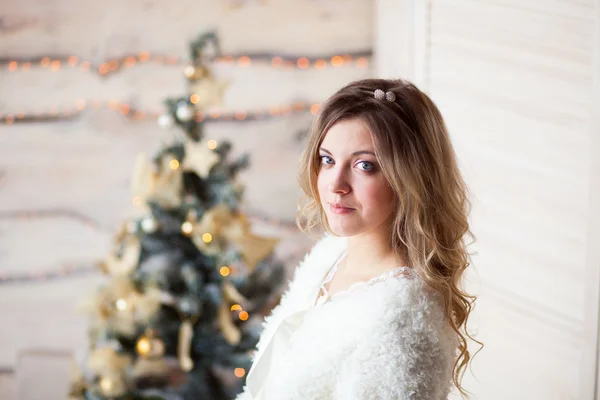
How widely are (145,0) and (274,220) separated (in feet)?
3.50

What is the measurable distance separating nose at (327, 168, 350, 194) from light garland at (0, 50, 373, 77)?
183 cm

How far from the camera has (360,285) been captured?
1323 mm

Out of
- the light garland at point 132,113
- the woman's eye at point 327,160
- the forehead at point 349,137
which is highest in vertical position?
the forehead at point 349,137

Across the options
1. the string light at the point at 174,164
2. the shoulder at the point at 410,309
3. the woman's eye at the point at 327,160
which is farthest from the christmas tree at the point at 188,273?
the shoulder at the point at 410,309

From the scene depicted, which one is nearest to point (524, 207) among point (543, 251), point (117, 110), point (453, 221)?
point (543, 251)

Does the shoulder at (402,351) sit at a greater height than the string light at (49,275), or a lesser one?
greater

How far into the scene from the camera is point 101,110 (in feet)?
9.90

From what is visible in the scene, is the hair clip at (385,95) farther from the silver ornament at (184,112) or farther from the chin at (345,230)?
the silver ornament at (184,112)

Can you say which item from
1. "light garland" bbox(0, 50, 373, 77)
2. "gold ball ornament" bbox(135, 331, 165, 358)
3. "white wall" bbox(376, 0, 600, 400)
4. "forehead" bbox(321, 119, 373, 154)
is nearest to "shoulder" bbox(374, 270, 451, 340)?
"forehead" bbox(321, 119, 373, 154)

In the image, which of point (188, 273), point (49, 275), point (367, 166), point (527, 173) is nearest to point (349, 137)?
point (367, 166)

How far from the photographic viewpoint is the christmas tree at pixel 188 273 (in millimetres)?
2572

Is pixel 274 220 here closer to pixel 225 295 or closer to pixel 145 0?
pixel 225 295

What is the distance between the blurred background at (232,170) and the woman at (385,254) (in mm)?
627

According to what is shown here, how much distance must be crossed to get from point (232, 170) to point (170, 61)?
0.70 m
